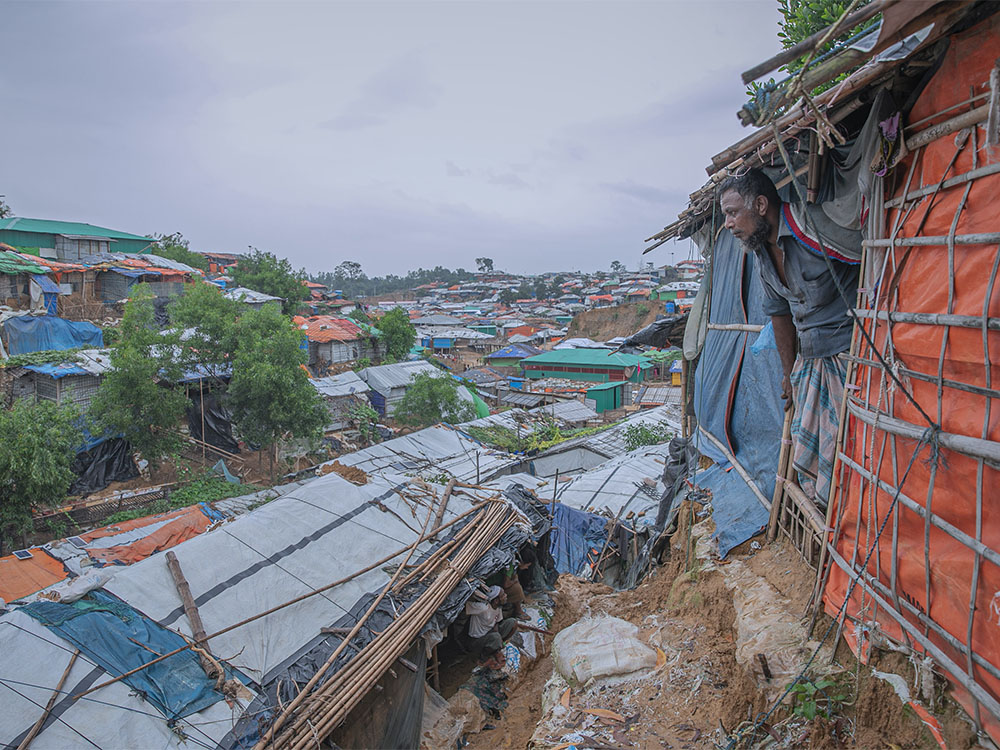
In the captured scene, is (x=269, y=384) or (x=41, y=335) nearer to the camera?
(x=269, y=384)

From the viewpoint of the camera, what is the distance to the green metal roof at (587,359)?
115 ft

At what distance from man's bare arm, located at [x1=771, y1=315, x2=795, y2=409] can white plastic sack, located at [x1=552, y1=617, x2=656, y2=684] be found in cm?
236

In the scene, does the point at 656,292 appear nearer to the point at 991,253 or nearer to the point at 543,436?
the point at 543,436

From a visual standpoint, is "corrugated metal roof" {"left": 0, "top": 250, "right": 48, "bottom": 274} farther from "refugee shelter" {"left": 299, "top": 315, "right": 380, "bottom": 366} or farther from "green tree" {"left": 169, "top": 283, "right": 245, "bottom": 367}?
"refugee shelter" {"left": 299, "top": 315, "right": 380, "bottom": 366}

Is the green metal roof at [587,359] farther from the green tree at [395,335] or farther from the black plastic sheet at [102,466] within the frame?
the black plastic sheet at [102,466]

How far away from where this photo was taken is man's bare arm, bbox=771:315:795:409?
4484 millimetres

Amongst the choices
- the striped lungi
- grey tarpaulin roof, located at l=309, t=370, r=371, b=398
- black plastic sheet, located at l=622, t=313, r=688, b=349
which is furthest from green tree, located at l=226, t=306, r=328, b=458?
the striped lungi

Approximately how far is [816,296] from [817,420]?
2.83 ft

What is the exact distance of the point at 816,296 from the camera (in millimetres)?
3645

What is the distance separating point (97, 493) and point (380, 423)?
36.5 ft

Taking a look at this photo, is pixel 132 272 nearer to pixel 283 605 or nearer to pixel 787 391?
pixel 283 605

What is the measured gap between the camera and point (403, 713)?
17.6ft

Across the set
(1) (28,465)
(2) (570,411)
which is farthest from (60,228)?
(2) (570,411)

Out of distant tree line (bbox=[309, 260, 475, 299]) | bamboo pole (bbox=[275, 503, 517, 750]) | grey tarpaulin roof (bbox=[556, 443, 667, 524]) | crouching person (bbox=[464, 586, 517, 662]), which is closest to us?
bamboo pole (bbox=[275, 503, 517, 750])
